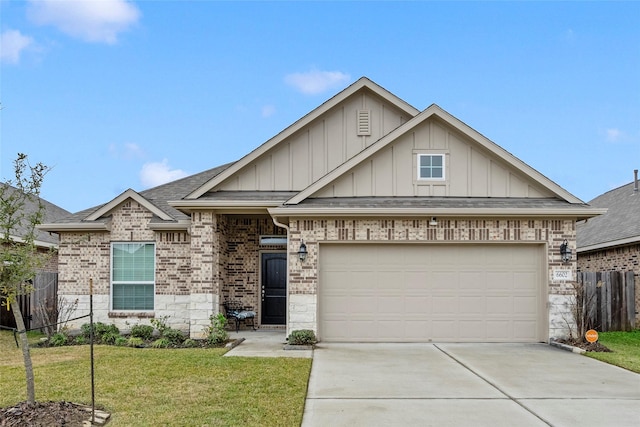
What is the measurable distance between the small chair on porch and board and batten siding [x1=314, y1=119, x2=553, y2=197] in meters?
4.01

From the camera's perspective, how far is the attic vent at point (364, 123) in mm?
16078

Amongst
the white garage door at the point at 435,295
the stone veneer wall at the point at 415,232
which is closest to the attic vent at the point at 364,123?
the stone veneer wall at the point at 415,232

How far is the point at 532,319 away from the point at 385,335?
3.27 m

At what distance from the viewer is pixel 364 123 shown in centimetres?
1612

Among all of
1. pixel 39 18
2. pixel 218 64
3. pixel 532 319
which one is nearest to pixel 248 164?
pixel 218 64

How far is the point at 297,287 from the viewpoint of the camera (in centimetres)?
1344

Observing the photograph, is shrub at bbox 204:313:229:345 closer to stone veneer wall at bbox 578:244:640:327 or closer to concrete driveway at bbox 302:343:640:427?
concrete driveway at bbox 302:343:640:427

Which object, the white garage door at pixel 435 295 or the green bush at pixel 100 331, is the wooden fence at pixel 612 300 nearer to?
the white garage door at pixel 435 295

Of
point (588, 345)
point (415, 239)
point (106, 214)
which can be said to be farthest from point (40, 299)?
point (588, 345)

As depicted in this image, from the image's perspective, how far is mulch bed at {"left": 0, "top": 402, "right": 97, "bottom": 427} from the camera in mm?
6621

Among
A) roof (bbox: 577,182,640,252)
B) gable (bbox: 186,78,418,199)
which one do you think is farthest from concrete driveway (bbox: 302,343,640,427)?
roof (bbox: 577,182,640,252)

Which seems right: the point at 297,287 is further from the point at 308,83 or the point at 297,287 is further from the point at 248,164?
the point at 308,83

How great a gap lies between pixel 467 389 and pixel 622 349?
242 inches

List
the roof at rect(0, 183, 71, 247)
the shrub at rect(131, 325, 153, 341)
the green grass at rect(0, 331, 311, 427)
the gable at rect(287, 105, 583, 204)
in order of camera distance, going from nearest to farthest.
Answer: the green grass at rect(0, 331, 311, 427) < the gable at rect(287, 105, 583, 204) < the shrub at rect(131, 325, 153, 341) < the roof at rect(0, 183, 71, 247)
